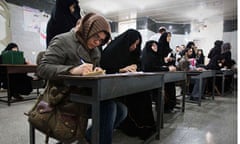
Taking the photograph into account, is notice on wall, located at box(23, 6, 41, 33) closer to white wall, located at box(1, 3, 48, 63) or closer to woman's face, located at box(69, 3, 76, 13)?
white wall, located at box(1, 3, 48, 63)

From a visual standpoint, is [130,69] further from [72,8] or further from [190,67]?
[190,67]

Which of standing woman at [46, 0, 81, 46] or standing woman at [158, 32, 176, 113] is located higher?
standing woman at [46, 0, 81, 46]

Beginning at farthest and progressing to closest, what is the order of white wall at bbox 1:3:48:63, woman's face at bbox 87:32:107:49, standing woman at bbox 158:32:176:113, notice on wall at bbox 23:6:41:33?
notice on wall at bbox 23:6:41:33 → white wall at bbox 1:3:48:63 → standing woman at bbox 158:32:176:113 → woman's face at bbox 87:32:107:49

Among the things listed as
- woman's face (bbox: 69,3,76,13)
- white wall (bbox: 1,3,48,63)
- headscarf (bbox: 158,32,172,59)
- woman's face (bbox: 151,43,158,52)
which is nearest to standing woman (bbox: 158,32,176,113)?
A: headscarf (bbox: 158,32,172,59)

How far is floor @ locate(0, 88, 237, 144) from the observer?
1.53 m

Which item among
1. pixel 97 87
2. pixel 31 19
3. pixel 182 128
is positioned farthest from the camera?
pixel 31 19

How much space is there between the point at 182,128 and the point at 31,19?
14.6ft

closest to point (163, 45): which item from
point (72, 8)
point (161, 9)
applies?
point (72, 8)

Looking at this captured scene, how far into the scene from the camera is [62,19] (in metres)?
1.52

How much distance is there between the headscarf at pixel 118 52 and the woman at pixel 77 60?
1.25 feet

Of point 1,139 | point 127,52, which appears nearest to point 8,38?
point 1,139

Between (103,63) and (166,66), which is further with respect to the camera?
(166,66)

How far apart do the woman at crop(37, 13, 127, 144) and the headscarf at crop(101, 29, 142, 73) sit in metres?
0.38

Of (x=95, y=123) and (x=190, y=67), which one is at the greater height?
(x=190, y=67)
